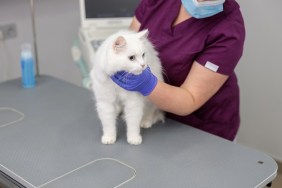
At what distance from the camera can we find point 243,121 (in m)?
2.34

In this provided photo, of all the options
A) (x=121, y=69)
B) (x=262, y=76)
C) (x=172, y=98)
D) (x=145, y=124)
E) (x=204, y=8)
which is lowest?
(x=262, y=76)

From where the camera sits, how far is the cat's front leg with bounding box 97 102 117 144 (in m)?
1.11

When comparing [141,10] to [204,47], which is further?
[141,10]

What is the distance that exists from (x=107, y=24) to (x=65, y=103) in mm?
656

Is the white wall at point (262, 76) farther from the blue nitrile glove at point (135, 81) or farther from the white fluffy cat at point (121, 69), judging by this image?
the blue nitrile glove at point (135, 81)

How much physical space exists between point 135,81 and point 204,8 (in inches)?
13.8

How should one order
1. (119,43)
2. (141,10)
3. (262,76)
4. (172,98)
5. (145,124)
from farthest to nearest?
(262,76)
(141,10)
(145,124)
(172,98)
(119,43)

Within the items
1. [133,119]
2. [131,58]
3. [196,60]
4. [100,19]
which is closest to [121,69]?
[131,58]

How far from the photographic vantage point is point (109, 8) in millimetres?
1939

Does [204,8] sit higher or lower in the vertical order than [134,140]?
higher

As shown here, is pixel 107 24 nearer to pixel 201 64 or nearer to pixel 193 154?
pixel 201 64

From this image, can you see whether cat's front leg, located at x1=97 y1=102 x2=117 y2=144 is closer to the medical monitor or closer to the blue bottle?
the blue bottle

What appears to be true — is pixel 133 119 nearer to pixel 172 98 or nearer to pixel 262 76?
pixel 172 98

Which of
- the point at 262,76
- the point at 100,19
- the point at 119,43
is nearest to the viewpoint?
the point at 119,43
